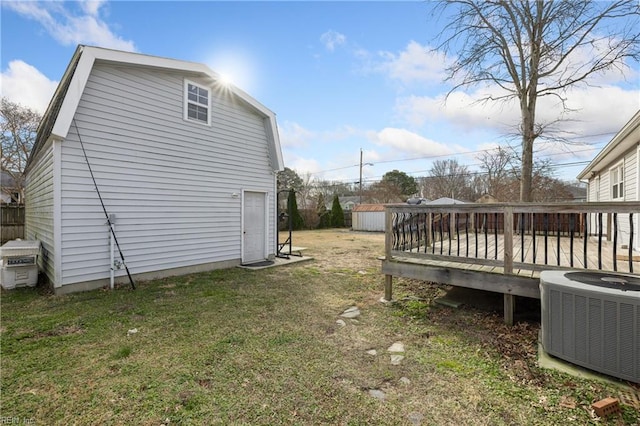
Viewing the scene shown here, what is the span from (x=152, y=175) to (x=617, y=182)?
12058 millimetres

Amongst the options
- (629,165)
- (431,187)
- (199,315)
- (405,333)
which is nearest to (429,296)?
(405,333)

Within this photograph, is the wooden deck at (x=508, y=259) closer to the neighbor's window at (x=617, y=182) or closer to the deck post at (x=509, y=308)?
the deck post at (x=509, y=308)

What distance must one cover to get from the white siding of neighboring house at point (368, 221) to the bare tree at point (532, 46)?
44.6 feet

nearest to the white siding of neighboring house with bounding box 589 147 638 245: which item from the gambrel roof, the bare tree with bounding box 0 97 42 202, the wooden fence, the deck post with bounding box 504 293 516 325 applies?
the deck post with bounding box 504 293 516 325

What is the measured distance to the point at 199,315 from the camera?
4.56m

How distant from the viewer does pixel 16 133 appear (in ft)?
52.4

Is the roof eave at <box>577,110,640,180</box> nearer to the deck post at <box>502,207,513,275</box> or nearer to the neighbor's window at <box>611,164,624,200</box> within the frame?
the neighbor's window at <box>611,164,624,200</box>

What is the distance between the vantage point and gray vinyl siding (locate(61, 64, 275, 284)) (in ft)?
19.1

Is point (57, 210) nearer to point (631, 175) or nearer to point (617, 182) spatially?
point (631, 175)

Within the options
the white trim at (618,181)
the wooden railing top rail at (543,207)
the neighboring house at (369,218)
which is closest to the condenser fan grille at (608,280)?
the wooden railing top rail at (543,207)

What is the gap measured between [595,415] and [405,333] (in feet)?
6.35

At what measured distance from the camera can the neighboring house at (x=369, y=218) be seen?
21.7 meters

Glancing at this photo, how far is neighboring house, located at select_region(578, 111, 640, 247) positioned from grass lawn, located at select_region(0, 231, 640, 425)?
477 cm

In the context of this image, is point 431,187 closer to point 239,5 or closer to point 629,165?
point 629,165
